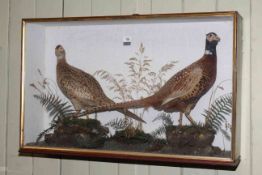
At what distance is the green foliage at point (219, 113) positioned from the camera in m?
0.99

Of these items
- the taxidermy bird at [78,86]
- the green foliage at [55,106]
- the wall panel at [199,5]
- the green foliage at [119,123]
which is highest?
the wall panel at [199,5]

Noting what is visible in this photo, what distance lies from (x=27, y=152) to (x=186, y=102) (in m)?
0.43

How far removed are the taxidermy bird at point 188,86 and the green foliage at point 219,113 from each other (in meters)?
0.04

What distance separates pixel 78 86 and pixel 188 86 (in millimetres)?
281

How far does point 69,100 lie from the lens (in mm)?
1109

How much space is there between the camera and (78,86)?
110 cm

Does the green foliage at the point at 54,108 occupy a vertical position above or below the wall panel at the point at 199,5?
below

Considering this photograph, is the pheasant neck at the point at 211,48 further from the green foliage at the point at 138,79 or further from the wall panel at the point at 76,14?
the wall panel at the point at 76,14

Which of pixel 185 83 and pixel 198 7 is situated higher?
pixel 198 7

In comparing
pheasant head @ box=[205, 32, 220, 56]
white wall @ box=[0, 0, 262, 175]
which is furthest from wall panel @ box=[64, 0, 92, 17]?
pheasant head @ box=[205, 32, 220, 56]

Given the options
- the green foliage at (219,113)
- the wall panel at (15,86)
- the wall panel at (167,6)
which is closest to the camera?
the green foliage at (219,113)

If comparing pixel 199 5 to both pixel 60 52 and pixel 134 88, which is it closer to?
pixel 134 88

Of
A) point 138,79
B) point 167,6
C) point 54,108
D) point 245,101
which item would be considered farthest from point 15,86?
point 245,101

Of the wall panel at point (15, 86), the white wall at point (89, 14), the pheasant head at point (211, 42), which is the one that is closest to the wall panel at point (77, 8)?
the white wall at point (89, 14)
